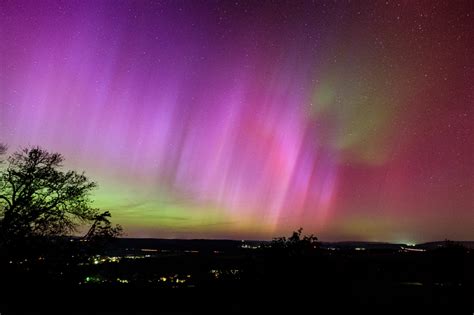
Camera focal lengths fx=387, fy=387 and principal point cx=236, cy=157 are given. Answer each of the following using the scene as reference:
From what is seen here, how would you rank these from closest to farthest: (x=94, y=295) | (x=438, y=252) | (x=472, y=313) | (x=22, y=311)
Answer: (x=22, y=311)
(x=472, y=313)
(x=94, y=295)
(x=438, y=252)

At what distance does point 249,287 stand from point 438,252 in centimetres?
4825

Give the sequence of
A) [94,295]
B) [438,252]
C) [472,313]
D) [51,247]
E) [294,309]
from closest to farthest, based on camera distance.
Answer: [294,309]
[51,247]
[472,313]
[94,295]
[438,252]

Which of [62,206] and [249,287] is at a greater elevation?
[62,206]

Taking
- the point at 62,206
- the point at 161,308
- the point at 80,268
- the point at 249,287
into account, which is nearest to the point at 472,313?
the point at 249,287

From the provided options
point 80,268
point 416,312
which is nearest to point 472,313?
point 416,312

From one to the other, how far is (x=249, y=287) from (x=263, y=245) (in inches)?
111

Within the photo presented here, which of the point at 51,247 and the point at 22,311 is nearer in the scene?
the point at 51,247

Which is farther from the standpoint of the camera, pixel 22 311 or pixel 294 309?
pixel 22 311

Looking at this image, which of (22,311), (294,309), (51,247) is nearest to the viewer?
(294,309)

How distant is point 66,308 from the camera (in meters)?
28.3

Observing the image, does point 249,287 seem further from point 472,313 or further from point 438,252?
point 438,252

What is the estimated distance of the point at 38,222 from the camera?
22.9 m

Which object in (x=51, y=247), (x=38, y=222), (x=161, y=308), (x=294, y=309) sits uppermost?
(x=38, y=222)

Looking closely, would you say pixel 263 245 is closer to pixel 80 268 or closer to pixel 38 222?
pixel 80 268
